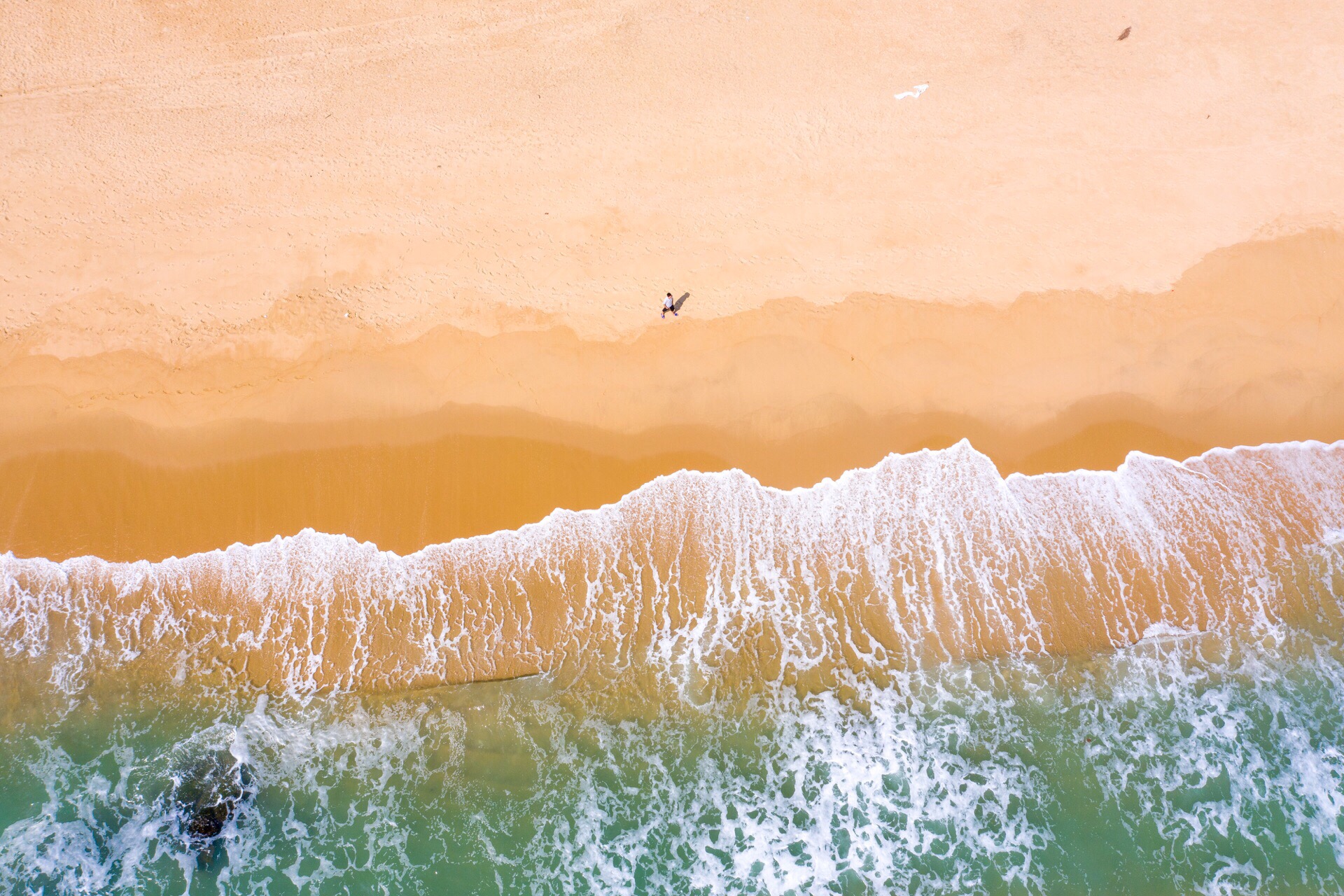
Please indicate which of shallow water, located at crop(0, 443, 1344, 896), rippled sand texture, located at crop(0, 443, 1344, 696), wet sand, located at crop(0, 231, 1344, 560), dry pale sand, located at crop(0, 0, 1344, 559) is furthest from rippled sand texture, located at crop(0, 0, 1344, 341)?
shallow water, located at crop(0, 443, 1344, 896)

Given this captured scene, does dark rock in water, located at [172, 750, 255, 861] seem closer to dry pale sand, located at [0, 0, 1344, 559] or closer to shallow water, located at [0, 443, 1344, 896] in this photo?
shallow water, located at [0, 443, 1344, 896]

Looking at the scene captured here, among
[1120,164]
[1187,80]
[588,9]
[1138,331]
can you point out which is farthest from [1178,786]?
[588,9]

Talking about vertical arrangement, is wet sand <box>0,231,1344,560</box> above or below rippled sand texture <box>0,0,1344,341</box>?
below

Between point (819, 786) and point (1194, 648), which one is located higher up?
point (1194, 648)

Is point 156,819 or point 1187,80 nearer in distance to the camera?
point 156,819

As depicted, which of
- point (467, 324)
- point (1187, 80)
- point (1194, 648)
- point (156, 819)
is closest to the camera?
point (156, 819)

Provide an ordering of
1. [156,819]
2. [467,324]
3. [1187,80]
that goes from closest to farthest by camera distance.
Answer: [156,819] < [467,324] < [1187,80]

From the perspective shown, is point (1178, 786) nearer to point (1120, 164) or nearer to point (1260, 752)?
point (1260, 752)

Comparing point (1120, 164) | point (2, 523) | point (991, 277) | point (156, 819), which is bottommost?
point (156, 819)
